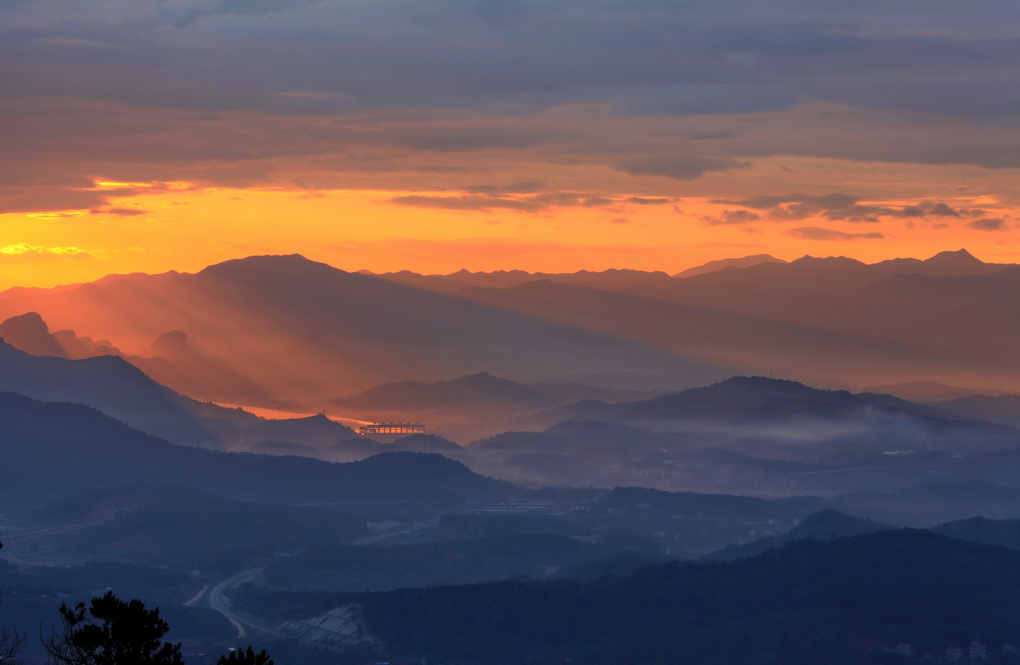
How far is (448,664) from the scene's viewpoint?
199 meters

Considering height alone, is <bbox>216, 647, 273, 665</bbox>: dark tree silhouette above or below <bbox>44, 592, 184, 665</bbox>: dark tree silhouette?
below

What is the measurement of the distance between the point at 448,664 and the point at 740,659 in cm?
3593

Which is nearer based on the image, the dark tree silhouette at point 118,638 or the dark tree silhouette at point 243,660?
the dark tree silhouette at point 243,660

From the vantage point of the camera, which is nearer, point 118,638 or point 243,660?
point 243,660

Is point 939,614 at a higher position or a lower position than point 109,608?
lower

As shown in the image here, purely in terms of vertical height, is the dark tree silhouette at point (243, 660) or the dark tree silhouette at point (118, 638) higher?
the dark tree silhouette at point (118, 638)

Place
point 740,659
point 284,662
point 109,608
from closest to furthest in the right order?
1. point 109,608
2. point 740,659
3. point 284,662

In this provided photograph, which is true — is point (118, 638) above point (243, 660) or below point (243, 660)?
above

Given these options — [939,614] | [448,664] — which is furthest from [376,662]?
[939,614]

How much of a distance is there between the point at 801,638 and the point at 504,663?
35.1 metres

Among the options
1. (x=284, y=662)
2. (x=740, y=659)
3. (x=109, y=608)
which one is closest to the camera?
(x=109, y=608)

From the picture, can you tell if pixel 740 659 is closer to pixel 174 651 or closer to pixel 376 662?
pixel 376 662

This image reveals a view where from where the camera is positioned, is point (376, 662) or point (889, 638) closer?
point (889, 638)

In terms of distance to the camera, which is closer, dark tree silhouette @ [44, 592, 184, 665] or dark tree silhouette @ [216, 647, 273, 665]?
dark tree silhouette @ [216, 647, 273, 665]
